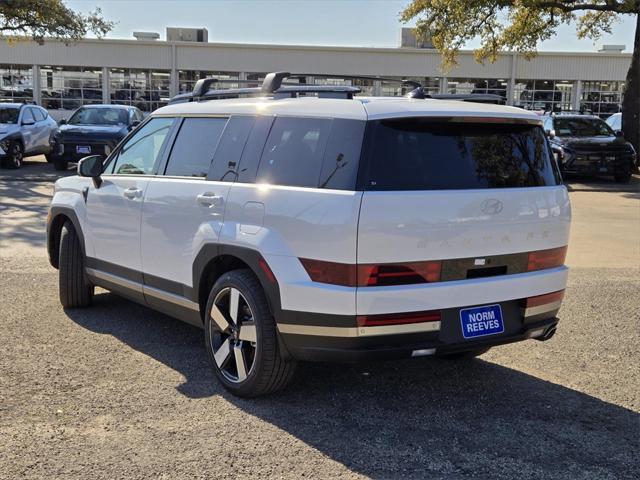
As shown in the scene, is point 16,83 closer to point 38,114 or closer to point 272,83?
point 38,114

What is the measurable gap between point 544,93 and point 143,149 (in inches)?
1458

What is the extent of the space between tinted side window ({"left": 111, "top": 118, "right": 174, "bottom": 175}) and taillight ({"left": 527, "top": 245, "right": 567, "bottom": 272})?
2.76 m

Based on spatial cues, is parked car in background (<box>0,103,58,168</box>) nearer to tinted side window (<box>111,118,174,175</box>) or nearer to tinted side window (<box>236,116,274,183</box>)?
tinted side window (<box>111,118,174,175</box>)

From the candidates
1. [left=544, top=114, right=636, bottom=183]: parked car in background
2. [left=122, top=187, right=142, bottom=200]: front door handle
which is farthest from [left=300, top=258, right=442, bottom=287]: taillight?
[left=544, top=114, right=636, bottom=183]: parked car in background

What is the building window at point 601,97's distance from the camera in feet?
127

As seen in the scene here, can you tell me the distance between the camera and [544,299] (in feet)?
13.8

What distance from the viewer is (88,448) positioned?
3547 millimetres

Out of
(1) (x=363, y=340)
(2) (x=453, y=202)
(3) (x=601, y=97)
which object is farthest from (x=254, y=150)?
(3) (x=601, y=97)

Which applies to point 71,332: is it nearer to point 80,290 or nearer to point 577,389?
point 80,290

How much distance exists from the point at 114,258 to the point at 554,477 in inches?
141

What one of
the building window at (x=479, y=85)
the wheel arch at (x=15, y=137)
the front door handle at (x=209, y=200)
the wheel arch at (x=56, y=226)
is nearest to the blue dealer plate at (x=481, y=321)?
the front door handle at (x=209, y=200)

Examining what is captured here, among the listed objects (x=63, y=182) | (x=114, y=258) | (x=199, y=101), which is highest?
(x=199, y=101)

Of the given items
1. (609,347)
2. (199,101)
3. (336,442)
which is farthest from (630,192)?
(336,442)

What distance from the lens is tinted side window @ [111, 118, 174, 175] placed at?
5180 mm
